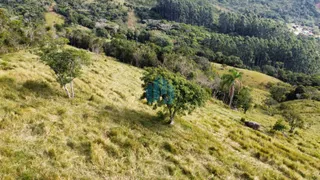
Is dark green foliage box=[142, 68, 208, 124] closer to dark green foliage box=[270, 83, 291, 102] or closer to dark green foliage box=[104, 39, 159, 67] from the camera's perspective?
dark green foliage box=[104, 39, 159, 67]

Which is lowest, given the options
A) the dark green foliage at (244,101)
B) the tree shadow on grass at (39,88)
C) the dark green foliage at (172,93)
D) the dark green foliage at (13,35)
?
the dark green foliage at (244,101)

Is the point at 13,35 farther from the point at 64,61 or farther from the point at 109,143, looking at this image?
the point at 109,143

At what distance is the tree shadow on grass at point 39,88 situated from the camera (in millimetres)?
25922

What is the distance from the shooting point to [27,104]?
2280 centimetres

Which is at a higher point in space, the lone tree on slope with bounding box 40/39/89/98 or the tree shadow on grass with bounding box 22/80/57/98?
the lone tree on slope with bounding box 40/39/89/98

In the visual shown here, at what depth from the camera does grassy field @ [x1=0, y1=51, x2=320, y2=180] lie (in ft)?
54.7

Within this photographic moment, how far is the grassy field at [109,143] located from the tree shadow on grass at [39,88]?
10 centimetres

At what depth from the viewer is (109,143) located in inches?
792

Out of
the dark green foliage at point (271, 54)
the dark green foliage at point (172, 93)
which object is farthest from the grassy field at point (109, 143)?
the dark green foliage at point (271, 54)

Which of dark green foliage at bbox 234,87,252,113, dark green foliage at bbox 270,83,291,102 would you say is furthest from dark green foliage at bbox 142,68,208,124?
dark green foliage at bbox 270,83,291,102

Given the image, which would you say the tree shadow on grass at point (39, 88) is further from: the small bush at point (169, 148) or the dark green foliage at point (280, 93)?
the dark green foliage at point (280, 93)

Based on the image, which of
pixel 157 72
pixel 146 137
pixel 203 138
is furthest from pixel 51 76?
pixel 203 138

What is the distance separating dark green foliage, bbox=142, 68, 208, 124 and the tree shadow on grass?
34.8ft

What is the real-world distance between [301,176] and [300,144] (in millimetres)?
14378
